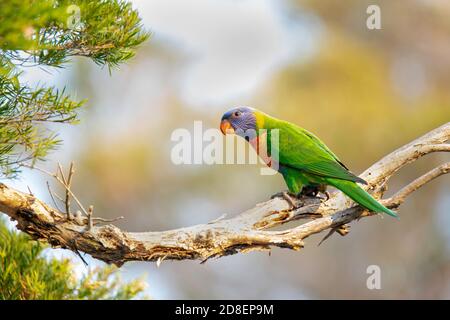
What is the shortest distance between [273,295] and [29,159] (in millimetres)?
5012

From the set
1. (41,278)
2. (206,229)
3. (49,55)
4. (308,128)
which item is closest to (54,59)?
(49,55)

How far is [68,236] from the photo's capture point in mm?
1694

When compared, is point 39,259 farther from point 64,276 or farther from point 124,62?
point 124,62

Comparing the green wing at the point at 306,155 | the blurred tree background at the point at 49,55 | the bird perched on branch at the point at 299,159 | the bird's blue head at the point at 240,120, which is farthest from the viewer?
the bird's blue head at the point at 240,120

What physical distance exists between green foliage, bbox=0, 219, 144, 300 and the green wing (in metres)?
0.79

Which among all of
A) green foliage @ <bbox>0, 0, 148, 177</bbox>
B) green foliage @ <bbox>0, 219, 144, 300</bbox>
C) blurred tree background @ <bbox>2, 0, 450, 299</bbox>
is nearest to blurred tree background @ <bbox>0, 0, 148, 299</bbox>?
green foliage @ <bbox>0, 0, 148, 177</bbox>

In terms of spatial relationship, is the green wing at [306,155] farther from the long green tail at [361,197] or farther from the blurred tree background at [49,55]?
the blurred tree background at [49,55]

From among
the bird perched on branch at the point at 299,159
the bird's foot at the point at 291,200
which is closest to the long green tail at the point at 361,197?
the bird perched on branch at the point at 299,159

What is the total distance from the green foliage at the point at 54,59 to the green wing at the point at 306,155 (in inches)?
34.8

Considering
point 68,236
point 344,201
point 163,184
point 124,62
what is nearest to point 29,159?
point 68,236

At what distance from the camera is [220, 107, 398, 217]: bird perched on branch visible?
2131 millimetres

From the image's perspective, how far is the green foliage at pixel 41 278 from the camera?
2.15 meters

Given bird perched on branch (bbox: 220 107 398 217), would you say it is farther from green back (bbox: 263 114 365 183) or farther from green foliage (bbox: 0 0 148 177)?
green foliage (bbox: 0 0 148 177)

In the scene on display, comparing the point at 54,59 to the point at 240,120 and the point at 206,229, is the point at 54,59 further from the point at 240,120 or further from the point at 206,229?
the point at 240,120
